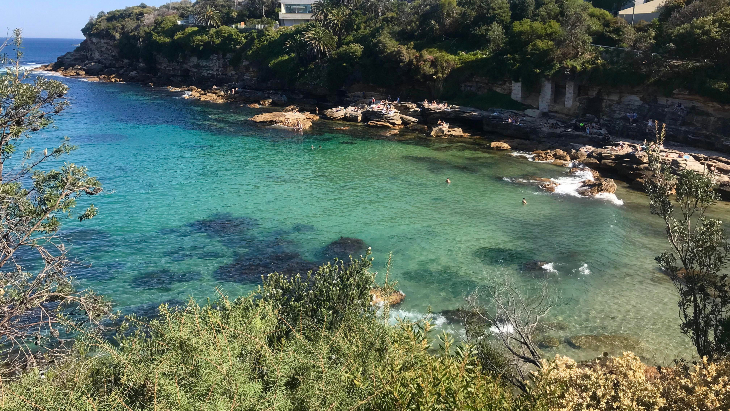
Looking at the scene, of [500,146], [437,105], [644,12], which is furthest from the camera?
[437,105]

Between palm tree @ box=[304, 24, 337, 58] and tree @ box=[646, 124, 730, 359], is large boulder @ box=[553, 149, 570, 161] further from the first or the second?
palm tree @ box=[304, 24, 337, 58]

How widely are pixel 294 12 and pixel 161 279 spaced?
288 feet

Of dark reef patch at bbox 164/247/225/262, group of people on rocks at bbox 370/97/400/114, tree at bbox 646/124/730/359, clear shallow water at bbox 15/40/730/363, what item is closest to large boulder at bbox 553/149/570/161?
clear shallow water at bbox 15/40/730/363

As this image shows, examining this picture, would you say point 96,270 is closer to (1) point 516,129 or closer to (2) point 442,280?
(2) point 442,280

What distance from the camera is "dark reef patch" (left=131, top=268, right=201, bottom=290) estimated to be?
74.5 feet

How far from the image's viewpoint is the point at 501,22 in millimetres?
63125

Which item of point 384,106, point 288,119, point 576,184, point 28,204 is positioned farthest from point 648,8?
point 28,204

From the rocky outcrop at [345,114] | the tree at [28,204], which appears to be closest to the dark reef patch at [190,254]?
the tree at [28,204]

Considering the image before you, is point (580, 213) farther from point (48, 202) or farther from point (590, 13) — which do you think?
point (590, 13)

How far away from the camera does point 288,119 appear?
62781 mm

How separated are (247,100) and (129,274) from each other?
60.8 m

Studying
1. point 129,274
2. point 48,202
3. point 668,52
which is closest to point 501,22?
point 668,52

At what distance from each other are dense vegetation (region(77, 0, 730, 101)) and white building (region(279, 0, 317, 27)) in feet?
14.5

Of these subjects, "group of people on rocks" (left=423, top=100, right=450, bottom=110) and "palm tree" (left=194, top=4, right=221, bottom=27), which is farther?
"palm tree" (left=194, top=4, right=221, bottom=27)
